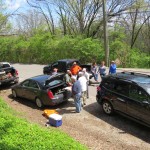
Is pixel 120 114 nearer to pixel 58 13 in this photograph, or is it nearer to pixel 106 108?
pixel 106 108

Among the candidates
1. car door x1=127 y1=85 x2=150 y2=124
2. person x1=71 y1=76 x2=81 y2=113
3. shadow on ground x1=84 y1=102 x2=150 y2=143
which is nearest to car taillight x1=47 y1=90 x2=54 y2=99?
person x1=71 y1=76 x2=81 y2=113

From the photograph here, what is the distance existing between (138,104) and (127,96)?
657mm

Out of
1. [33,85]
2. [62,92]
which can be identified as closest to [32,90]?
[33,85]

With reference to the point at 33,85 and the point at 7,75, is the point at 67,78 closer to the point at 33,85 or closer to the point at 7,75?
the point at 33,85

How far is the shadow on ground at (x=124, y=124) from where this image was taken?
8883mm

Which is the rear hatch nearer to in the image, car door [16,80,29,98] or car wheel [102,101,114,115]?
car door [16,80,29,98]

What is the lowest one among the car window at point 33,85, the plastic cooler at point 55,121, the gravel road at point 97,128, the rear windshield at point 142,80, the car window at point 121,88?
the gravel road at point 97,128

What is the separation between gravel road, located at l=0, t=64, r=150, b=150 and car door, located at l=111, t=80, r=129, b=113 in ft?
1.94

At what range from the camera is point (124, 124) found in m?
9.72

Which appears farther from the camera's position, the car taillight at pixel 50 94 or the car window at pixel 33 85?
the car window at pixel 33 85

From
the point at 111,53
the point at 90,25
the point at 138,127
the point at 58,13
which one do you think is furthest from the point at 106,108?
the point at 58,13

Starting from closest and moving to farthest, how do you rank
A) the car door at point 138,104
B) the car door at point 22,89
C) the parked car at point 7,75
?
1. the car door at point 138,104
2. the car door at point 22,89
3. the parked car at point 7,75

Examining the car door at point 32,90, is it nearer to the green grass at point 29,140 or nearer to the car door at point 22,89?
the car door at point 22,89

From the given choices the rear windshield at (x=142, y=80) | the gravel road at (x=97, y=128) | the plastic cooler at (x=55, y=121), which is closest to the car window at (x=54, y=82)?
the gravel road at (x=97, y=128)
